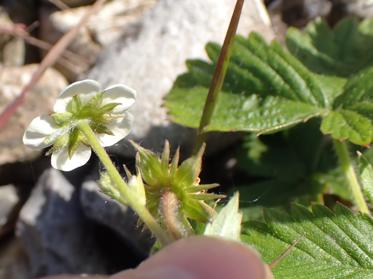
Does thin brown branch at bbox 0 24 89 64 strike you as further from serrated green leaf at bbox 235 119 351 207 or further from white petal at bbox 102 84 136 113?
white petal at bbox 102 84 136 113

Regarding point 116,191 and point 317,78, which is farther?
point 317,78

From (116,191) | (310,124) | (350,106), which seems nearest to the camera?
(116,191)

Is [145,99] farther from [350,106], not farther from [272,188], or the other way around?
[350,106]

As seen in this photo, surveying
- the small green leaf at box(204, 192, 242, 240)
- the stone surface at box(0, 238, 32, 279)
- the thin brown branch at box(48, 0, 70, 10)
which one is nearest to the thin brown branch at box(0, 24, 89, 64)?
the thin brown branch at box(48, 0, 70, 10)

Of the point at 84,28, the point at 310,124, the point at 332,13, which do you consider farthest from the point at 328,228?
the point at 84,28

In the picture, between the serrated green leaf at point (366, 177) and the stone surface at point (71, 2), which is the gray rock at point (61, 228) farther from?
the serrated green leaf at point (366, 177)

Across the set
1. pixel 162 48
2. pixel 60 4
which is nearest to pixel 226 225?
pixel 162 48
